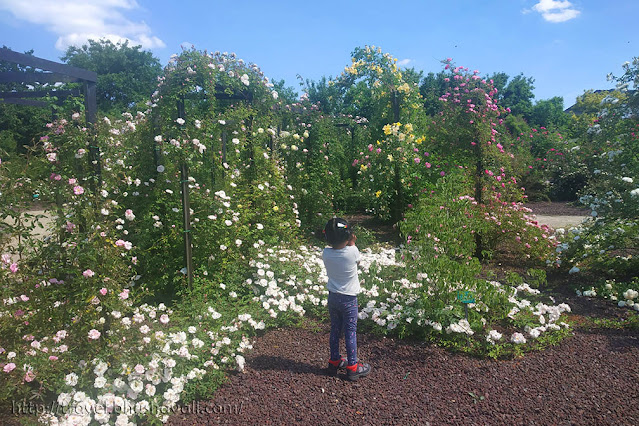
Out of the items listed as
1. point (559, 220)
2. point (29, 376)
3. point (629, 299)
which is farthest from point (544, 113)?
point (29, 376)

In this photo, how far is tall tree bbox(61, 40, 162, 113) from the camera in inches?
1061

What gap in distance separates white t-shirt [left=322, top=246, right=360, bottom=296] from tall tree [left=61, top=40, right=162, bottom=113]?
1056 inches

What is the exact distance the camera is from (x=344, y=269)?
2.90m

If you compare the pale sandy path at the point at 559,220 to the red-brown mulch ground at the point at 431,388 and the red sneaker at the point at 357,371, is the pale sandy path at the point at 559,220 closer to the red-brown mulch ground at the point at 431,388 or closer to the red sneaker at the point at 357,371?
the red-brown mulch ground at the point at 431,388

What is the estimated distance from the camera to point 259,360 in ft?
10.4

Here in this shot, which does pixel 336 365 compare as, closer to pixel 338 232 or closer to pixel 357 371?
pixel 357 371

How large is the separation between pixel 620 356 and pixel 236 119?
469 centimetres

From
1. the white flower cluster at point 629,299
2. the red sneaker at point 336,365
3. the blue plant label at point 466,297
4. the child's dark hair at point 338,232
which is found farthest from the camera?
the white flower cluster at point 629,299

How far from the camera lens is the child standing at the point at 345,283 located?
114 inches

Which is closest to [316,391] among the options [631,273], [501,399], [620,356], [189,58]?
[501,399]

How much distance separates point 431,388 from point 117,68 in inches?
1286

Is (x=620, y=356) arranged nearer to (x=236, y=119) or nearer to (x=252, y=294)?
(x=252, y=294)

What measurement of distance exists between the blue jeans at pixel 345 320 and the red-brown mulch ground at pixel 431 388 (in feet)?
0.64

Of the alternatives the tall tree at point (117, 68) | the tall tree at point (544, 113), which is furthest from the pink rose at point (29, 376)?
the tall tree at point (544, 113)
